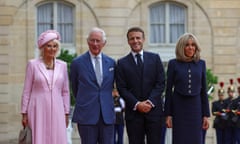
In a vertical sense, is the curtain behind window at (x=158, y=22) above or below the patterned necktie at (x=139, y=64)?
above

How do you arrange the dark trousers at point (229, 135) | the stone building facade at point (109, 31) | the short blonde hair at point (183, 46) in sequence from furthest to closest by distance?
the stone building facade at point (109, 31) < the dark trousers at point (229, 135) < the short blonde hair at point (183, 46)

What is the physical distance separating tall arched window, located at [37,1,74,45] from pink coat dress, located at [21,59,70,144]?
1359cm

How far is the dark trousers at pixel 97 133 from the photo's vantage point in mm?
9961

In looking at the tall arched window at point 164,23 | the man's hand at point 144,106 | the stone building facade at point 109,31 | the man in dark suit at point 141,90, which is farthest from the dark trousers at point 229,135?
the man's hand at point 144,106

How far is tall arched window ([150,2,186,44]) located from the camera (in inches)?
940

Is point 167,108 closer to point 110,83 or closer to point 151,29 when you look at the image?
point 110,83

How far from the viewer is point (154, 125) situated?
33.2 ft

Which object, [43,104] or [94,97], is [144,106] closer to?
[94,97]

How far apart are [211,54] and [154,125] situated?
14098 mm

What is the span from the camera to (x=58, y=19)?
2345 cm

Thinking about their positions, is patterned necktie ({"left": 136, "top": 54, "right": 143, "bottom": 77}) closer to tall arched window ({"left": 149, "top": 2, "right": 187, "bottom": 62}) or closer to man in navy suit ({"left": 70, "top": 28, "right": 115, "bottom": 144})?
man in navy suit ({"left": 70, "top": 28, "right": 115, "bottom": 144})

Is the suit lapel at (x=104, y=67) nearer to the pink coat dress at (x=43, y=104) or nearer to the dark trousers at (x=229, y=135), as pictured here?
the pink coat dress at (x=43, y=104)

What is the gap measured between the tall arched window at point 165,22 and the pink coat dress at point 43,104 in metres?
14.2

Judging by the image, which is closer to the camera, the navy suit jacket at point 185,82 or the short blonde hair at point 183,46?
the short blonde hair at point 183,46
